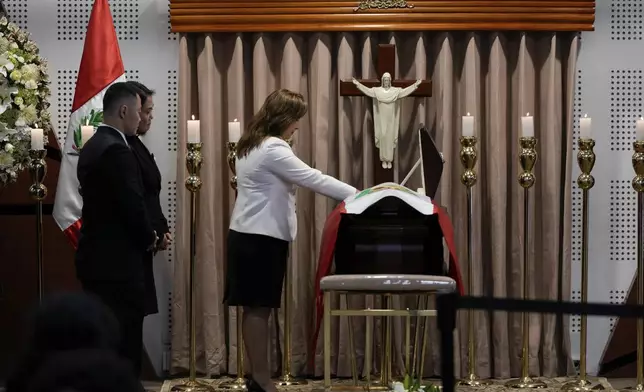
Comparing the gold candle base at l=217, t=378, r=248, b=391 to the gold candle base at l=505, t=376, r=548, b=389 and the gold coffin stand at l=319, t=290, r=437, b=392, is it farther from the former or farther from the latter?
the gold candle base at l=505, t=376, r=548, b=389

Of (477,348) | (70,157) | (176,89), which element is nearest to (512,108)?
(477,348)

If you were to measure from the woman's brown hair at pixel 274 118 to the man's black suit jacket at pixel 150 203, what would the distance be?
42 centimetres

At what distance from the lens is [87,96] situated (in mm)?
5395

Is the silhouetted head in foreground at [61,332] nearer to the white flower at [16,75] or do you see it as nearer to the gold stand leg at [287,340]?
the white flower at [16,75]

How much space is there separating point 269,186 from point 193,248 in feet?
2.75

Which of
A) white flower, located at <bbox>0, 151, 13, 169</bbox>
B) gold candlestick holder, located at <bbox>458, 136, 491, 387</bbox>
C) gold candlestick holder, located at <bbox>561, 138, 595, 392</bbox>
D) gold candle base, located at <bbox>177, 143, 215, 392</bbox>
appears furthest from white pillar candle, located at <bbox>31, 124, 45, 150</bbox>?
gold candlestick holder, located at <bbox>561, 138, 595, 392</bbox>

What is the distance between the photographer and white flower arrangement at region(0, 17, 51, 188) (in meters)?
4.86

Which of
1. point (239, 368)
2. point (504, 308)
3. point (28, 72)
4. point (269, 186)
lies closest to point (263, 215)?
point (269, 186)

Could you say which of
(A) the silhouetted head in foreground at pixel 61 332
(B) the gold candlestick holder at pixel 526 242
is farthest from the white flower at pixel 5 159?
(A) the silhouetted head in foreground at pixel 61 332

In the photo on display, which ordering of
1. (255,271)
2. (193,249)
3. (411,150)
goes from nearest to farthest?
(255,271) < (193,249) < (411,150)

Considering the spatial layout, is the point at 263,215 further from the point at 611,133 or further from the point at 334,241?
the point at 611,133

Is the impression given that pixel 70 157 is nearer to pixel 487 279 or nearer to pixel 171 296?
pixel 171 296

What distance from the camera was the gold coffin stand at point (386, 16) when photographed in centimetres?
556

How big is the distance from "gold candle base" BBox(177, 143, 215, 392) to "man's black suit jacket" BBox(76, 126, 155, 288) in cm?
103
